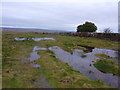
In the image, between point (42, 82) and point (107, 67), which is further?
point (107, 67)

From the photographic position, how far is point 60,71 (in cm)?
1358

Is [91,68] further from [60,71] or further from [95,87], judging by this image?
[95,87]

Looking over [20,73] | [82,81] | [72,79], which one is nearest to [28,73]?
[20,73]

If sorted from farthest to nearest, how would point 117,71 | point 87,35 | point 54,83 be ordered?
point 87,35 → point 117,71 → point 54,83

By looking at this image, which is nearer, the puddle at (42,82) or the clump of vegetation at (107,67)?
the puddle at (42,82)

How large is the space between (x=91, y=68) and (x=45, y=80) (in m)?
6.72

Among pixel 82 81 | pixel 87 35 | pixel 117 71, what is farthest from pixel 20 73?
pixel 87 35

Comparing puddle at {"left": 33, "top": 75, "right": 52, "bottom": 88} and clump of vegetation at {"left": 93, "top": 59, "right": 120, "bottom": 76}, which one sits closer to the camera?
puddle at {"left": 33, "top": 75, "right": 52, "bottom": 88}

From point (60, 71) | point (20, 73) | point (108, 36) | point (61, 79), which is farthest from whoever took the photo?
point (108, 36)

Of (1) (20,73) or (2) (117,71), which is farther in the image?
(2) (117,71)

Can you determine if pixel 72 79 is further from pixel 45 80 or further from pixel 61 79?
pixel 45 80

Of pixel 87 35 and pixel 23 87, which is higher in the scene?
pixel 87 35

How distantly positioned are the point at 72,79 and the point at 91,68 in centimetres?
498

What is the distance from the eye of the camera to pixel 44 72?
43.4 feet
